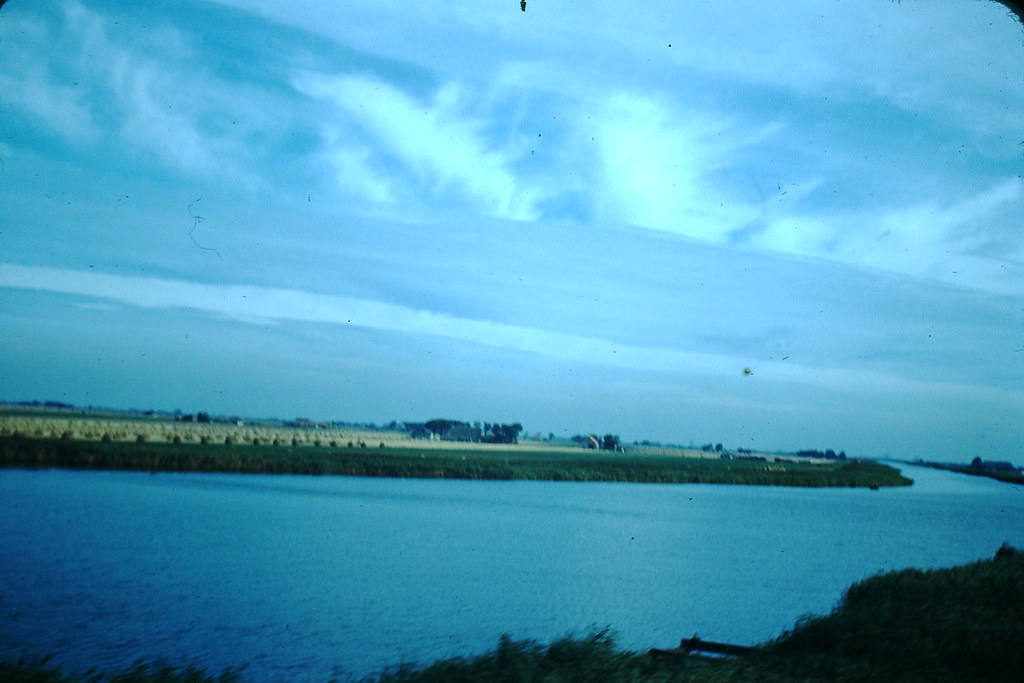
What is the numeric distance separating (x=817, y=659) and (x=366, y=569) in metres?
13.5

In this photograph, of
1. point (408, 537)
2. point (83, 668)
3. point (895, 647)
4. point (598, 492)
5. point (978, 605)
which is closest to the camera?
point (895, 647)

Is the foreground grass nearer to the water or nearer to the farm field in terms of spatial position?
the water

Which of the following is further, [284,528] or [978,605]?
[284,528]

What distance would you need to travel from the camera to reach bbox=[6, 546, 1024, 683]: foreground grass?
848cm

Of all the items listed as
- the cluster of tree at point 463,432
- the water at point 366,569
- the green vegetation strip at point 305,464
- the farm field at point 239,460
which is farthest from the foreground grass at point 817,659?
the cluster of tree at point 463,432

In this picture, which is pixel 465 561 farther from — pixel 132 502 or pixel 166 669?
pixel 166 669

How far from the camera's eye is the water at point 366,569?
1366 centimetres

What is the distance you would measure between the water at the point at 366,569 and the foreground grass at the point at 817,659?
3.38 metres

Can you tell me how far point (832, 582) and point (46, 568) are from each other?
21219 mm

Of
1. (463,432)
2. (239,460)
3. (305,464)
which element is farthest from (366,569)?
(463,432)

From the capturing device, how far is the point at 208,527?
81.7 feet

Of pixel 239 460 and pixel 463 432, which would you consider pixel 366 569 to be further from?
pixel 463 432

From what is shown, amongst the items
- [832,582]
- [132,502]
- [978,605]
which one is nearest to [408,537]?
[132,502]

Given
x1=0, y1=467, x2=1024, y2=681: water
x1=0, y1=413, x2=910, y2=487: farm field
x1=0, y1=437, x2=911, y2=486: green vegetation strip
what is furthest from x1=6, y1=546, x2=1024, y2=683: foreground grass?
x1=0, y1=413, x2=910, y2=487: farm field
